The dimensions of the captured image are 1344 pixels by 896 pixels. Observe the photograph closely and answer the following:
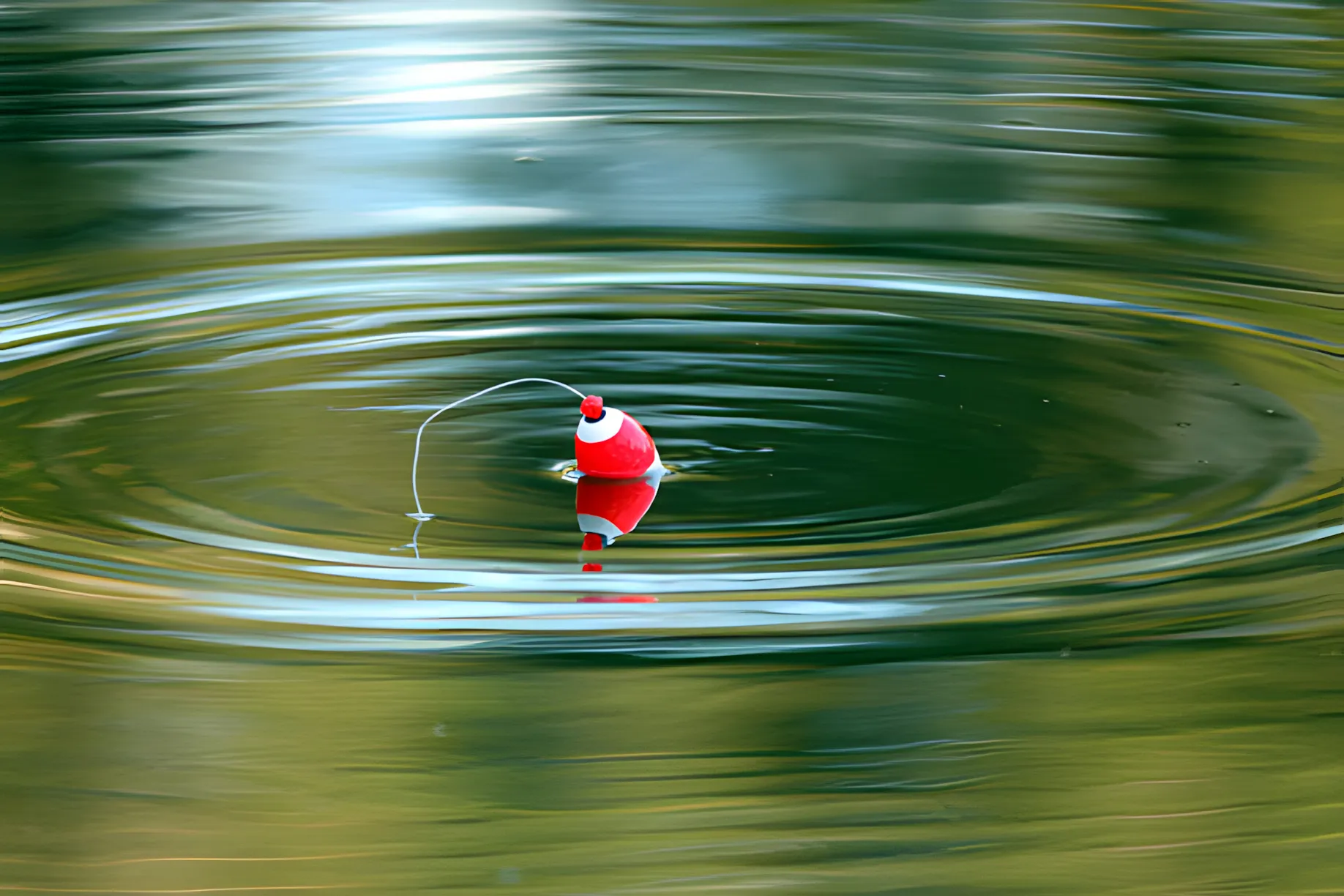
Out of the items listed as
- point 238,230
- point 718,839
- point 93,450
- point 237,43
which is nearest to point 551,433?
point 93,450

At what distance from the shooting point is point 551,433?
1.41 m

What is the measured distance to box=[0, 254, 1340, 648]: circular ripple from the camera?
1.07 m

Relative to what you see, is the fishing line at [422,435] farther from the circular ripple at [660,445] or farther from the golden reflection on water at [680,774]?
the golden reflection on water at [680,774]

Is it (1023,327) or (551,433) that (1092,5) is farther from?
(551,433)

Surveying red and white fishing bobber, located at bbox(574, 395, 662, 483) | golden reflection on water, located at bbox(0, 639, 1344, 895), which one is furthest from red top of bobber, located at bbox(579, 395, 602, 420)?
golden reflection on water, located at bbox(0, 639, 1344, 895)

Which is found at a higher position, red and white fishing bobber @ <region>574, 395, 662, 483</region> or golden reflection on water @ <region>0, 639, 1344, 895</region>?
red and white fishing bobber @ <region>574, 395, 662, 483</region>

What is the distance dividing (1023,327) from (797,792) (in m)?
0.98

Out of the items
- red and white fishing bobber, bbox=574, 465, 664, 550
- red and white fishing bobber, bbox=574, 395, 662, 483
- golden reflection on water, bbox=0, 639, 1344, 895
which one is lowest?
golden reflection on water, bbox=0, 639, 1344, 895

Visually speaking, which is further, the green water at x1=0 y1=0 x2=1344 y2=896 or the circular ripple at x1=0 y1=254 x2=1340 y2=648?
the circular ripple at x1=0 y1=254 x2=1340 y2=648

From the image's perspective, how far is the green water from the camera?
2.73 feet

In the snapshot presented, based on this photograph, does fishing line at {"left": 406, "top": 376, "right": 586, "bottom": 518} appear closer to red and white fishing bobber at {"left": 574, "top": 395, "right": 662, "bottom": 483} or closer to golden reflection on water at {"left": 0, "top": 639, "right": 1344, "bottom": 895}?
red and white fishing bobber at {"left": 574, "top": 395, "right": 662, "bottom": 483}

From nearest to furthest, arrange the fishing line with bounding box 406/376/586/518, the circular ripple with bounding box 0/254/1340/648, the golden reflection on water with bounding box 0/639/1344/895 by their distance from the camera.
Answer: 1. the golden reflection on water with bounding box 0/639/1344/895
2. the circular ripple with bounding box 0/254/1340/648
3. the fishing line with bounding box 406/376/586/518

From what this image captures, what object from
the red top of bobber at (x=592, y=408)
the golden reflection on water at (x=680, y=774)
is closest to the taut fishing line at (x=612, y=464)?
the red top of bobber at (x=592, y=408)

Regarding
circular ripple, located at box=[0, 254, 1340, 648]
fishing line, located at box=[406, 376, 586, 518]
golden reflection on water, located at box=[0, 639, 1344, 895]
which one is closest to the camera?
golden reflection on water, located at box=[0, 639, 1344, 895]
